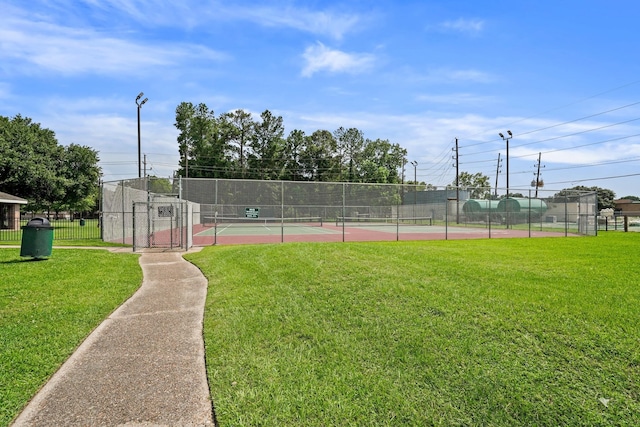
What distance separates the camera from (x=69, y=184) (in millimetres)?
35156

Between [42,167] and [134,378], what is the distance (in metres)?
36.7

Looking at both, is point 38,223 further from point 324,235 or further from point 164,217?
point 324,235

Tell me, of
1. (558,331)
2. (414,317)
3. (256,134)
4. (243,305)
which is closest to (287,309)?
(243,305)

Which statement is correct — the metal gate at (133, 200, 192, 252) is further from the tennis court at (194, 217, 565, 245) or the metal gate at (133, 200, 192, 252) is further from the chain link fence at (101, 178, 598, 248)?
the tennis court at (194, 217, 565, 245)

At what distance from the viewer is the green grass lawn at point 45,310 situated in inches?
146

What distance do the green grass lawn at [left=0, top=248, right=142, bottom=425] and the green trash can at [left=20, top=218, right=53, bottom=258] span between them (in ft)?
0.79

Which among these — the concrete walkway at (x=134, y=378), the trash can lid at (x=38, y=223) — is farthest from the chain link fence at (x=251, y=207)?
the concrete walkway at (x=134, y=378)

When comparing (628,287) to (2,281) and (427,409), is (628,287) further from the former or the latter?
(2,281)

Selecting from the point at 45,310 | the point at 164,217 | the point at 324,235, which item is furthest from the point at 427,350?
the point at 324,235

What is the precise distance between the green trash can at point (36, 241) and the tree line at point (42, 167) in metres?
26.8

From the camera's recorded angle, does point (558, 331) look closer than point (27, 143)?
Yes

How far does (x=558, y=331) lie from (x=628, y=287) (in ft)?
9.54

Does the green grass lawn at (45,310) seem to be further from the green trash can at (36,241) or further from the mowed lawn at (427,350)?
the mowed lawn at (427,350)

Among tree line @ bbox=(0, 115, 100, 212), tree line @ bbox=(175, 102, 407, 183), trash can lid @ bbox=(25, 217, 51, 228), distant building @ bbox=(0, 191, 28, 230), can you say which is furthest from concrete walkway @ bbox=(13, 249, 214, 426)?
tree line @ bbox=(175, 102, 407, 183)
